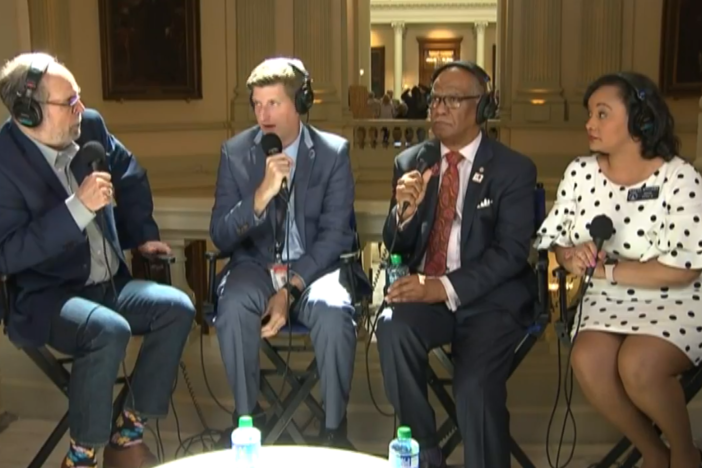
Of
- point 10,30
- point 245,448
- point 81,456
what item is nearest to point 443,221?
point 245,448

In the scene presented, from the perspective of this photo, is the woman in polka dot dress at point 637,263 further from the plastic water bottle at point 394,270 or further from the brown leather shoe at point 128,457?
the brown leather shoe at point 128,457

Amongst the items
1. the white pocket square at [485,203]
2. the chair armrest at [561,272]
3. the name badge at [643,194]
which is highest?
the name badge at [643,194]

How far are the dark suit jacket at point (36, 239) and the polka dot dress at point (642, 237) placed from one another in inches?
56.3

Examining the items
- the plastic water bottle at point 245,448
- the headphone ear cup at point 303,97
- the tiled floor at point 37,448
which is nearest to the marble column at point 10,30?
the tiled floor at point 37,448

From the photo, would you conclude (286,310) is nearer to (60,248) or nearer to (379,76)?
(60,248)

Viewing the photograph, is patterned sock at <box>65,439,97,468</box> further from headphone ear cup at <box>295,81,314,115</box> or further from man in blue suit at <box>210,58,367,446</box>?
headphone ear cup at <box>295,81,314,115</box>

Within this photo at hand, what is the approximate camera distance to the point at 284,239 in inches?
111

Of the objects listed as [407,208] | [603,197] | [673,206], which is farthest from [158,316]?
[673,206]

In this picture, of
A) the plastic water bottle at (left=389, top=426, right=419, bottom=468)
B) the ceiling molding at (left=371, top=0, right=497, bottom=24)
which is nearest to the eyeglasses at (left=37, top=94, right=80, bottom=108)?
the plastic water bottle at (left=389, top=426, right=419, bottom=468)

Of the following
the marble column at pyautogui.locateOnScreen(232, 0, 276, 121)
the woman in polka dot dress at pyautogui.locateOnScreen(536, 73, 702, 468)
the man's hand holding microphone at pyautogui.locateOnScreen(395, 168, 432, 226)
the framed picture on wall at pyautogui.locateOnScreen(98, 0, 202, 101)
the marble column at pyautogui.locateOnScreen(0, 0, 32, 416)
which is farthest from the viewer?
the marble column at pyautogui.locateOnScreen(232, 0, 276, 121)

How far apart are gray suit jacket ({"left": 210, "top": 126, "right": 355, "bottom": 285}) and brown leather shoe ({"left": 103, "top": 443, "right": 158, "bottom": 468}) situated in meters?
0.67

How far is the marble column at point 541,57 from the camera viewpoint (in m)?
9.38

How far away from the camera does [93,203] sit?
2.45 metres

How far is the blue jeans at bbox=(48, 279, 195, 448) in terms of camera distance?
2451 mm
